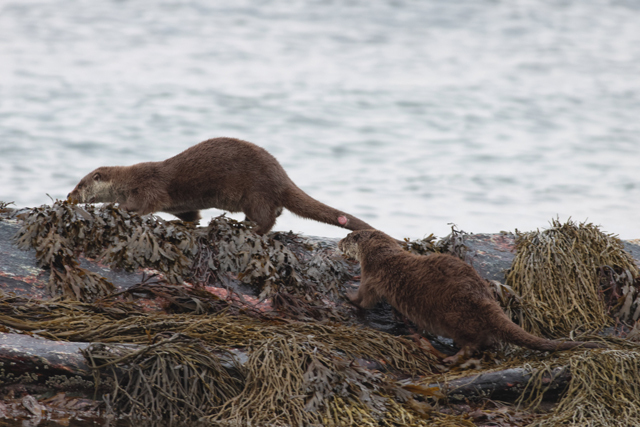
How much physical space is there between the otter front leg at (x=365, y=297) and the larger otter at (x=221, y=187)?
857 millimetres

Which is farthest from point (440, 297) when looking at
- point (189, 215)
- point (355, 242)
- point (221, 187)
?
point (189, 215)

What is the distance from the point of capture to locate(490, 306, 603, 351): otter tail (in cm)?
343

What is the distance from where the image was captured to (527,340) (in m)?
3.44

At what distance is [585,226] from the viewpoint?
16.0 feet

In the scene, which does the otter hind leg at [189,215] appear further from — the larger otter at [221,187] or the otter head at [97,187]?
the otter head at [97,187]

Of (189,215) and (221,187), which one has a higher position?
(221,187)

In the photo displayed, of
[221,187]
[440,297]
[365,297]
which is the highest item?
[221,187]

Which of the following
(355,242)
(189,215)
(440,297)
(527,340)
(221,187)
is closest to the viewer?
(527,340)

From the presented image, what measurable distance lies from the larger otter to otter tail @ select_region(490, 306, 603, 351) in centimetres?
165

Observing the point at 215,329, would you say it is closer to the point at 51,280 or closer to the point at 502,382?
the point at 51,280

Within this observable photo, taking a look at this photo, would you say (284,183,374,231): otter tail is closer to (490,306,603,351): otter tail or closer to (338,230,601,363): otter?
(338,230,601,363): otter

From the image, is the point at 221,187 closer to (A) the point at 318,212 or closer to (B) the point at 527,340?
(A) the point at 318,212

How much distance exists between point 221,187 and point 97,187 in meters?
1.44

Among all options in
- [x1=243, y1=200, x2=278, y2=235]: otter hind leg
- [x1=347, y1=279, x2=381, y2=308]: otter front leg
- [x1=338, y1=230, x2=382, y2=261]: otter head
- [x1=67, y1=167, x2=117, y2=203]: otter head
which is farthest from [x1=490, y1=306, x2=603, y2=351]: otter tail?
[x1=67, y1=167, x2=117, y2=203]: otter head
